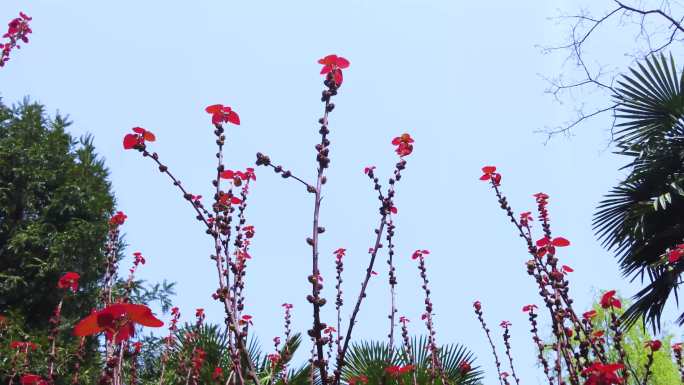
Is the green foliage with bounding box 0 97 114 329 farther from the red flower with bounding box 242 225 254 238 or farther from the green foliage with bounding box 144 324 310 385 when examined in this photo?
the red flower with bounding box 242 225 254 238

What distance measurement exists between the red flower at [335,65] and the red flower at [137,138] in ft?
2.47

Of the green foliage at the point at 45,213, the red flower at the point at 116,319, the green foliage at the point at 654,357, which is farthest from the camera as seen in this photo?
the green foliage at the point at 654,357

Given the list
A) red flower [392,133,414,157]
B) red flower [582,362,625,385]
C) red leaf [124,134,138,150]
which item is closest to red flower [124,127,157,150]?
red leaf [124,134,138,150]

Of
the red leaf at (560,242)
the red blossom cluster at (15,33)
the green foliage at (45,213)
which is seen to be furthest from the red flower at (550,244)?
the green foliage at (45,213)

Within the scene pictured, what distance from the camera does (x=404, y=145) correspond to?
7.19 ft

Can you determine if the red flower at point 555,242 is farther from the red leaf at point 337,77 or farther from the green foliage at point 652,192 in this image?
the green foliage at point 652,192

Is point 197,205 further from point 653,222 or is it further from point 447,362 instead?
point 653,222

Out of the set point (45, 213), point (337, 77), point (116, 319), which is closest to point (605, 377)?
point (337, 77)

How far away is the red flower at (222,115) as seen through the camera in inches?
81.6

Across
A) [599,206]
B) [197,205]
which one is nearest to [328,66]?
[197,205]

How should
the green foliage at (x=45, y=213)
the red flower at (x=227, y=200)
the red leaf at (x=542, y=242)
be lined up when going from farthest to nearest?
the green foliage at (x=45, y=213)
the red leaf at (x=542, y=242)
the red flower at (x=227, y=200)

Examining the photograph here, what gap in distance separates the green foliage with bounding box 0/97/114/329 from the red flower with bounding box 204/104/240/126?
946 cm

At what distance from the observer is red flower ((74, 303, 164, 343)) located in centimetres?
128

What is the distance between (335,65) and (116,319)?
1.16 m
